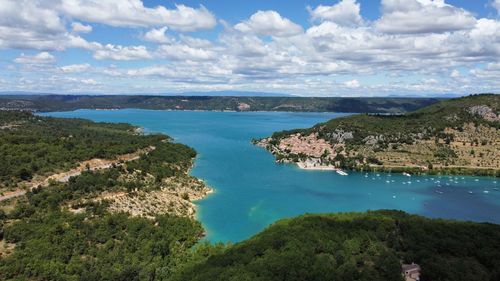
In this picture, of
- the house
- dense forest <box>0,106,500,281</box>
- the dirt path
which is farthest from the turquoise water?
the house

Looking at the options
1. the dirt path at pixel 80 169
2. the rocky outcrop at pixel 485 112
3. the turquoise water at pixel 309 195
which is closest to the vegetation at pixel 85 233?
the dirt path at pixel 80 169

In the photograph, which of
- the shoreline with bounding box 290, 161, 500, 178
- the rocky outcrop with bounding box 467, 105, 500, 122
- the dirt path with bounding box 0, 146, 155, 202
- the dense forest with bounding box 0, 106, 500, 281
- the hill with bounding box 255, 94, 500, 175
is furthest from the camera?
the rocky outcrop with bounding box 467, 105, 500, 122

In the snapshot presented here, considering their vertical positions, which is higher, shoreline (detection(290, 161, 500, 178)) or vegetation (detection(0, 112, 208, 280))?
vegetation (detection(0, 112, 208, 280))

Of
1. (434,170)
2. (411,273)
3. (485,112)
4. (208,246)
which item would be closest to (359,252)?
(411,273)

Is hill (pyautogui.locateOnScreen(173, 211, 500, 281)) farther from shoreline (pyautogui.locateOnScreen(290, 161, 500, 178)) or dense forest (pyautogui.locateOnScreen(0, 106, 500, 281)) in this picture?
shoreline (pyautogui.locateOnScreen(290, 161, 500, 178))

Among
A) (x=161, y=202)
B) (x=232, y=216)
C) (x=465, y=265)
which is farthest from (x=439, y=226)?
(x=161, y=202)

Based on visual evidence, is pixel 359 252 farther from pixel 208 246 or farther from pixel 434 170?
pixel 434 170

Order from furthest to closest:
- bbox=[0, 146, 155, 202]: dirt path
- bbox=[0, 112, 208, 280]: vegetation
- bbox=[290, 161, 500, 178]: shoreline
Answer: bbox=[290, 161, 500, 178]: shoreline → bbox=[0, 146, 155, 202]: dirt path → bbox=[0, 112, 208, 280]: vegetation

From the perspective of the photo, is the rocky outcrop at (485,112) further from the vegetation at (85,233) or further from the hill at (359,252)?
the vegetation at (85,233)
